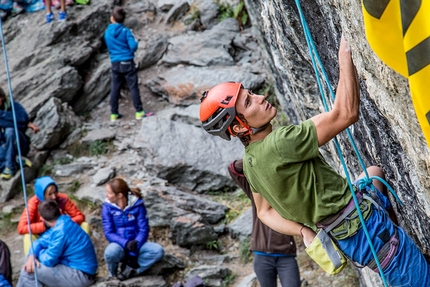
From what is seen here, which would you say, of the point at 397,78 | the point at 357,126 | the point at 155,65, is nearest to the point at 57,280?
the point at 357,126

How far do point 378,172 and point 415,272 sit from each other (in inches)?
33.3

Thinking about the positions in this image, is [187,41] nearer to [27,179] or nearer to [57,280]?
[27,179]

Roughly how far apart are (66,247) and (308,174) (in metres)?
5.23

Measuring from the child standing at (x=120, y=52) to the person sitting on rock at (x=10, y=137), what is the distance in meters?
2.05

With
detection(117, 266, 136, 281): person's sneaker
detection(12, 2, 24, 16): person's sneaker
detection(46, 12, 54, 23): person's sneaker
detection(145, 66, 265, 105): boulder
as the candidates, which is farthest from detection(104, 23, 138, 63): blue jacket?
detection(117, 266, 136, 281): person's sneaker

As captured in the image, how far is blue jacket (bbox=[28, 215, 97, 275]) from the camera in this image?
7.98m

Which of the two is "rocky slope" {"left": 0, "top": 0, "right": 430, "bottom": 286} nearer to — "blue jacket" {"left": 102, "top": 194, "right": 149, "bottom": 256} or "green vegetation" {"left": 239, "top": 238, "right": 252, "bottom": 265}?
"green vegetation" {"left": 239, "top": 238, "right": 252, "bottom": 265}

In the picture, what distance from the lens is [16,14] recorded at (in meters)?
15.5

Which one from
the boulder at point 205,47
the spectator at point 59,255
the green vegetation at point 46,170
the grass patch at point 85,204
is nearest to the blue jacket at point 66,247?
the spectator at point 59,255

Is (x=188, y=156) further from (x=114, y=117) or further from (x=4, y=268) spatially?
(x=4, y=268)

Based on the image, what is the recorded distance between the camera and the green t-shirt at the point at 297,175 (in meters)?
3.57

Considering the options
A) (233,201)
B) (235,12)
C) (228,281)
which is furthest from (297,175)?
(235,12)

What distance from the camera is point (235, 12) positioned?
14.8 m

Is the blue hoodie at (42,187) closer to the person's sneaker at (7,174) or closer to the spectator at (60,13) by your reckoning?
the person's sneaker at (7,174)
